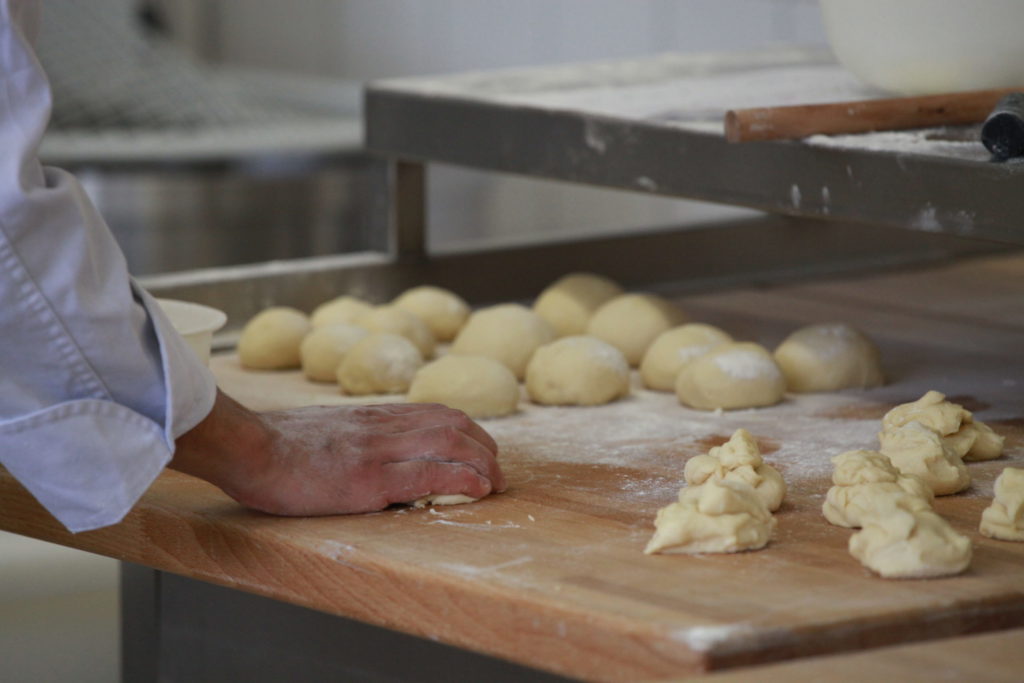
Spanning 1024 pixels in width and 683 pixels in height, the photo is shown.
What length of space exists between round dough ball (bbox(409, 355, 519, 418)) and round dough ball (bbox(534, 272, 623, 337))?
32 centimetres

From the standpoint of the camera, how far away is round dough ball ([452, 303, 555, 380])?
176 centimetres

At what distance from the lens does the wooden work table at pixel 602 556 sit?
0.97 metres

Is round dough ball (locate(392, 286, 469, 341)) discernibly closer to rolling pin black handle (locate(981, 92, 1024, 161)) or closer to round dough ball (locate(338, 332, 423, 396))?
round dough ball (locate(338, 332, 423, 396))

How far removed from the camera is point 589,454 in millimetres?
1429

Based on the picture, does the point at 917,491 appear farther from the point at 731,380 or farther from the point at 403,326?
the point at 403,326

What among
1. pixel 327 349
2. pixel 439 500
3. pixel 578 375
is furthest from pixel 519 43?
pixel 439 500

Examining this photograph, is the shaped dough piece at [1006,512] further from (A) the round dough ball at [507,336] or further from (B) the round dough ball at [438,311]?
(B) the round dough ball at [438,311]

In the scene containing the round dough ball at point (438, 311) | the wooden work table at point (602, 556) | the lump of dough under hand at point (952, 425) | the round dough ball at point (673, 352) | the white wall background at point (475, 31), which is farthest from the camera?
the white wall background at point (475, 31)

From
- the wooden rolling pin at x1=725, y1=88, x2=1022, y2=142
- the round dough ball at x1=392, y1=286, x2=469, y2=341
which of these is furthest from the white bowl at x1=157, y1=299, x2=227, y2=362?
the wooden rolling pin at x1=725, y1=88, x2=1022, y2=142

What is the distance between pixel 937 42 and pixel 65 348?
0.93m

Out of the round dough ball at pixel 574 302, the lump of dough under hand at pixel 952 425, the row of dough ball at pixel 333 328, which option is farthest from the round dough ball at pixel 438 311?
the lump of dough under hand at pixel 952 425

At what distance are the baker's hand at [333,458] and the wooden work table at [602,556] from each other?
0.7 inches

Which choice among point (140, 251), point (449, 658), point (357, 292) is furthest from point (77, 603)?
point (140, 251)

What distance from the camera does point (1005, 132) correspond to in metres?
1.31
